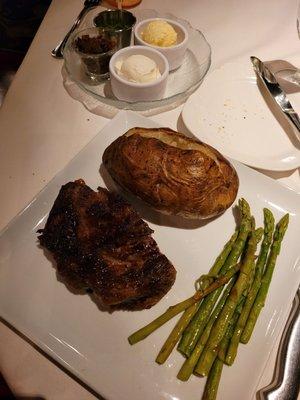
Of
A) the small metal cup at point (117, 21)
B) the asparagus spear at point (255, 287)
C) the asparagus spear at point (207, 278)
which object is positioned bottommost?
the asparagus spear at point (255, 287)

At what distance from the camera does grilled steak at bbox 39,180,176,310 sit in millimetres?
1444

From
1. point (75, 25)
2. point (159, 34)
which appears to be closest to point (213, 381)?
point (159, 34)

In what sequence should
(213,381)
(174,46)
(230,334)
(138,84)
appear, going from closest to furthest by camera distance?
1. (213,381)
2. (230,334)
3. (138,84)
4. (174,46)

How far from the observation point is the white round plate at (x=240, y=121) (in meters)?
2.11

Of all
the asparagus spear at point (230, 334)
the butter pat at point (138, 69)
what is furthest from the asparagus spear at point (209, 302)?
the butter pat at point (138, 69)

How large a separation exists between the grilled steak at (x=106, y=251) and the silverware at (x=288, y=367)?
0.55 metres

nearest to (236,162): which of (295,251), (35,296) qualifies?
(295,251)

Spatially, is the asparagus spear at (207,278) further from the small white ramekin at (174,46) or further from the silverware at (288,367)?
the small white ramekin at (174,46)

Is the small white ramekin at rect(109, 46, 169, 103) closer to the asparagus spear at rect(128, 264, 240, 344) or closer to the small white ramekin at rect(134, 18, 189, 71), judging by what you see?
the small white ramekin at rect(134, 18, 189, 71)

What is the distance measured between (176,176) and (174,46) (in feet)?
4.64

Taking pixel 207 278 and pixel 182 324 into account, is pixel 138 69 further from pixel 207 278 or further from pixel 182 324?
pixel 182 324

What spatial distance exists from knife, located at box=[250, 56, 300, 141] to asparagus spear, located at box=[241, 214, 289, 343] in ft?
2.50

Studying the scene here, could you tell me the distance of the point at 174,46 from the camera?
8.42 feet

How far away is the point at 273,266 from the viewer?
163 cm
